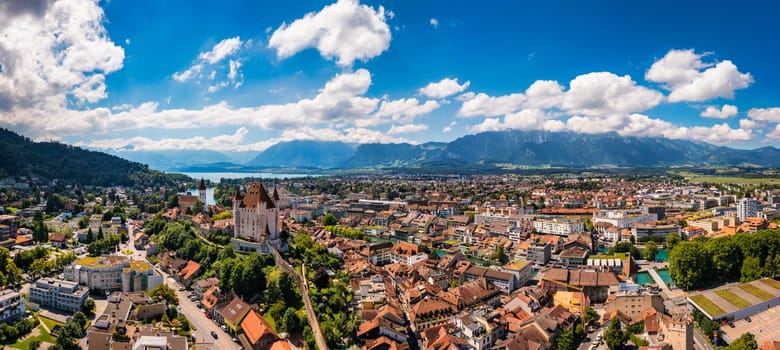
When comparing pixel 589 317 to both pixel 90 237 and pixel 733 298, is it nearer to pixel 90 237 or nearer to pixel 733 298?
pixel 733 298

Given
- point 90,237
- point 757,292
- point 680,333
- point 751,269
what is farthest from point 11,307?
point 751,269

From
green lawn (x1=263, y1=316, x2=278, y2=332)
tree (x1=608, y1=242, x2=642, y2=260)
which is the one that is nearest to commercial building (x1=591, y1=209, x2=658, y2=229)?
tree (x1=608, y1=242, x2=642, y2=260)

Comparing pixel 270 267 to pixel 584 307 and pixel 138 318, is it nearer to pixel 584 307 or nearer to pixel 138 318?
pixel 138 318

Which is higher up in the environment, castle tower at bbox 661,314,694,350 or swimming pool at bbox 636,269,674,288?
castle tower at bbox 661,314,694,350

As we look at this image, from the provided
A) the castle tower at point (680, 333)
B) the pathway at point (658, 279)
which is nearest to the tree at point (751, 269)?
the pathway at point (658, 279)

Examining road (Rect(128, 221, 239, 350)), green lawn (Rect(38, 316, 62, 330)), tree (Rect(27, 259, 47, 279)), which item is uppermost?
tree (Rect(27, 259, 47, 279))

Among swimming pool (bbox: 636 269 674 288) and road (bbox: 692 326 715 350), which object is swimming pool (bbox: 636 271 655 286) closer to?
swimming pool (bbox: 636 269 674 288)

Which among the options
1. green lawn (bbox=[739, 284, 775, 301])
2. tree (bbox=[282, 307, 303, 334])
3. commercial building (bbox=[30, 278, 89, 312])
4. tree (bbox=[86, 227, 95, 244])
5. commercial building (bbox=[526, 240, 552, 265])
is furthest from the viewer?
tree (bbox=[86, 227, 95, 244])
